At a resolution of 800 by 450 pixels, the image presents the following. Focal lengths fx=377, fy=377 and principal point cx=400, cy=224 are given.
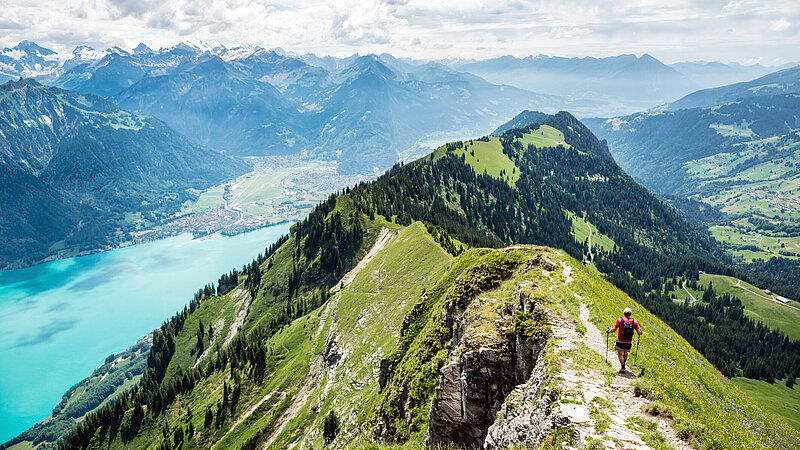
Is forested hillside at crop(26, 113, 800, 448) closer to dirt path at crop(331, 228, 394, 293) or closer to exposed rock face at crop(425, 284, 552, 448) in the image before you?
exposed rock face at crop(425, 284, 552, 448)

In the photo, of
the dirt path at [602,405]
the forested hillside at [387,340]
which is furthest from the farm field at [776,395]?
the dirt path at [602,405]

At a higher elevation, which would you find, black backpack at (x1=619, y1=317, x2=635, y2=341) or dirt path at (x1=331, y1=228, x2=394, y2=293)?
black backpack at (x1=619, y1=317, x2=635, y2=341)

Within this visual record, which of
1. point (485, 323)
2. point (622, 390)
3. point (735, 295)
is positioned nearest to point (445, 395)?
point (485, 323)

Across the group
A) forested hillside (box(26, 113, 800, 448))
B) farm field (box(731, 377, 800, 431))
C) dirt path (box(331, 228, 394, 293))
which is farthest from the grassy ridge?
farm field (box(731, 377, 800, 431))

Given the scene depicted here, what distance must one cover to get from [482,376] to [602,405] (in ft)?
31.8

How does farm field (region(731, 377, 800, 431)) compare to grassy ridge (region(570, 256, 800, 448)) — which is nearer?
grassy ridge (region(570, 256, 800, 448))

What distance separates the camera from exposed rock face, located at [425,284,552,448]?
82.2 feet

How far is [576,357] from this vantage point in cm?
2098

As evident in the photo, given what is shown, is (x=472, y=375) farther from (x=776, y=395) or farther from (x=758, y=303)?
(x=758, y=303)

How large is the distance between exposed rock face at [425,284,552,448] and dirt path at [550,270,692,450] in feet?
10.5

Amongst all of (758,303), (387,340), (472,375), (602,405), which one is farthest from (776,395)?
(602,405)

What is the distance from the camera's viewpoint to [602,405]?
17172 mm

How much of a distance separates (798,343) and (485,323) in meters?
178

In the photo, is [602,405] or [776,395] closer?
[602,405]
